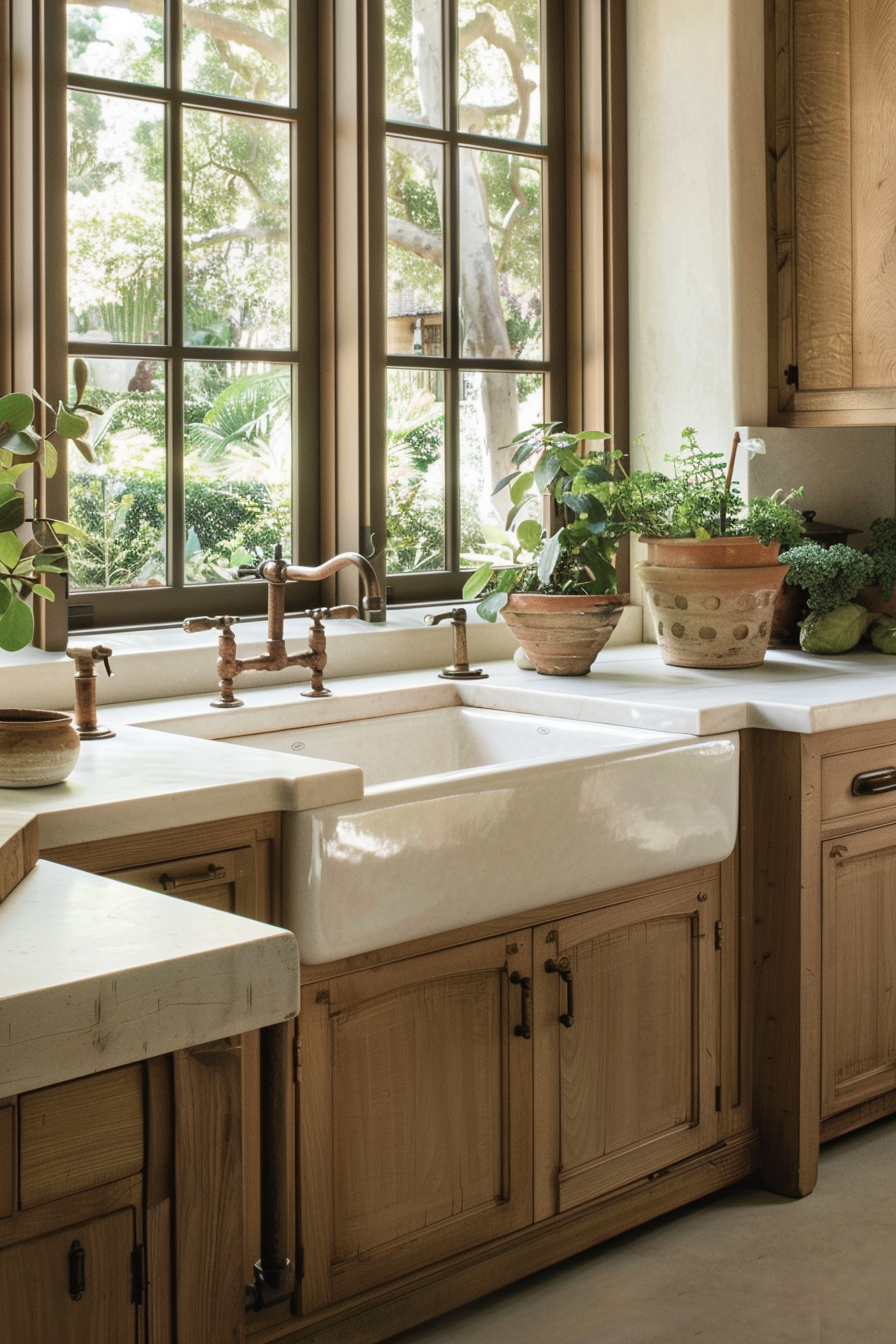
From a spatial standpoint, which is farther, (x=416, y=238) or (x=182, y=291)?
(x=416, y=238)

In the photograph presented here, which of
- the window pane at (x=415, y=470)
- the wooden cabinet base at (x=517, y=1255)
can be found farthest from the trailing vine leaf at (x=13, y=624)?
the window pane at (x=415, y=470)

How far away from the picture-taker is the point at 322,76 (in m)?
2.96

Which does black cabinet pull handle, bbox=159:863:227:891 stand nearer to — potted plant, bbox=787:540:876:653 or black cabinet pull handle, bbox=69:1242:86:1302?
black cabinet pull handle, bbox=69:1242:86:1302

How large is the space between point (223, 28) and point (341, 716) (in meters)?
1.36

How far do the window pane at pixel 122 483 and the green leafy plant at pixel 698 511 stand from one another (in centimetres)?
93

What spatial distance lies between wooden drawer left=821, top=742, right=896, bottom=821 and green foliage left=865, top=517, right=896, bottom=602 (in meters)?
0.67

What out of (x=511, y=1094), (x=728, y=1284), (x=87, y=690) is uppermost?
(x=87, y=690)

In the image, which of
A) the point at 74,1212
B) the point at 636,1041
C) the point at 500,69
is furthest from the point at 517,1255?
the point at 500,69

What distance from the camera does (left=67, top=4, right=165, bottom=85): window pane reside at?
8.68 ft

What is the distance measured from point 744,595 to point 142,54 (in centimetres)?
154

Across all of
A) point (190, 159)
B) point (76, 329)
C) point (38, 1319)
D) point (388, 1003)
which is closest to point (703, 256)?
point (190, 159)

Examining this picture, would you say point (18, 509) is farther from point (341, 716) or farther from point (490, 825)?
point (341, 716)

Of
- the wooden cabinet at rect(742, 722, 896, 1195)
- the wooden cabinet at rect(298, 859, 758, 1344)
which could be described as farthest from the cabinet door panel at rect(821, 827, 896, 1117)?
the wooden cabinet at rect(298, 859, 758, 1344)

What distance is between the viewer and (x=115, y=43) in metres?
2.69
